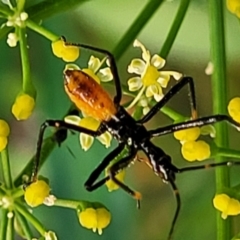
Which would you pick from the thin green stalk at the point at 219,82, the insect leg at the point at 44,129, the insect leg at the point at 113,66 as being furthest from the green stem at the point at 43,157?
the thin green stalk at the point at 219,82

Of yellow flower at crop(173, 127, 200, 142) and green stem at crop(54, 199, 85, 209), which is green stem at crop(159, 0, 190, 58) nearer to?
yellow flower at crop(173, 127, 200, 142)

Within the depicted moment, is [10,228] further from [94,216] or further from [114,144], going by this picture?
[114,144]

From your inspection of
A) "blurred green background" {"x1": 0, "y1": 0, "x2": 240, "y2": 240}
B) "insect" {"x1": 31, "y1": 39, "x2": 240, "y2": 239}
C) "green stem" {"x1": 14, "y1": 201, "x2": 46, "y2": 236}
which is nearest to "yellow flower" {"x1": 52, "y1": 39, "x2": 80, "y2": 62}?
"insect" {"x1": 31, "y1": 39, "x2": 240, "y2": 239}

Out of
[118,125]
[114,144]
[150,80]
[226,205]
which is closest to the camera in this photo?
[226,205]

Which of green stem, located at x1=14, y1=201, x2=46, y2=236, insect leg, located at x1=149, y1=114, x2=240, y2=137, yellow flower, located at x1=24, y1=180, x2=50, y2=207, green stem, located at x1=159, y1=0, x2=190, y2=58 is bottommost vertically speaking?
green stem, located at x1=14, y1=201, x2=46, y2=236

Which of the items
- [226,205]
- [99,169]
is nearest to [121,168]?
[99,169]

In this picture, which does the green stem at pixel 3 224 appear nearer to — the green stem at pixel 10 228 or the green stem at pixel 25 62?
the green stem at pixel 10 228

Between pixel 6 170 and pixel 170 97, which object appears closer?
pixel 6 170
